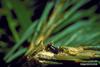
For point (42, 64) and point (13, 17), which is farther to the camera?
point (13, 17)

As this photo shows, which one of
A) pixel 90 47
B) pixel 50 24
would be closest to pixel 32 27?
pixel 50 24

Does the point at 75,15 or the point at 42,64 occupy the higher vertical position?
the point at 75,15

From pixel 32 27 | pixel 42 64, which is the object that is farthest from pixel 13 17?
pixel 42 64

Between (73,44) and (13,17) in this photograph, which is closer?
(73,44)

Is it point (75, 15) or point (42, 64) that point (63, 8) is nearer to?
point (75, 15)

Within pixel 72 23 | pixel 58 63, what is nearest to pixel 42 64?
pixel 58 63

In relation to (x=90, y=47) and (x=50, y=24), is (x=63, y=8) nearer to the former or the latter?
(x=50, y=24)

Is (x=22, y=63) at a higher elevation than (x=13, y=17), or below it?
below
